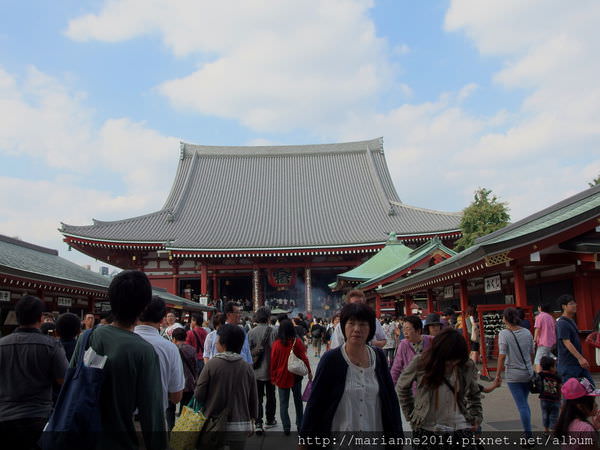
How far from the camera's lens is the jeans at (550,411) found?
5.51m

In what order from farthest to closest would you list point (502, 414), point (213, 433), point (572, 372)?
point (502, 414), point (572, 372), point (213, 433)

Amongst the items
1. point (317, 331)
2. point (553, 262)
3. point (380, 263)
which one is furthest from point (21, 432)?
point (380, 263)

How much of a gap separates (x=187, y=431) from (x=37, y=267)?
11.3 meters

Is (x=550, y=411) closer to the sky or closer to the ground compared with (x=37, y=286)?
closer to the ground

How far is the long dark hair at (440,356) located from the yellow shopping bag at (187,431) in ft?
5.82

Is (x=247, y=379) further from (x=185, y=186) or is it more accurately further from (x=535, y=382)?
(x=185, y=186)

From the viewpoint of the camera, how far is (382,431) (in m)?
3.21

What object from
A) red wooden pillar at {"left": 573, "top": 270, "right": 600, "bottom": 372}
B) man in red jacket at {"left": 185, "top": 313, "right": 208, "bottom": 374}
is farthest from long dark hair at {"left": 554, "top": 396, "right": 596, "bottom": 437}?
red wooden pillar at {"left": 573, "top": 270, "right": 600, "bottom": 372}

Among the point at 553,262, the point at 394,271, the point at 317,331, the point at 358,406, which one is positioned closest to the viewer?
the point at 358,406

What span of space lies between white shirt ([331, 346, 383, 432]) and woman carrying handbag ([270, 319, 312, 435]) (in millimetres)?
3467

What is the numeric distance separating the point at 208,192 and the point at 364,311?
32548 millimetres

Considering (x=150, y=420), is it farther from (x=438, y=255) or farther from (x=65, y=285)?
(x=438, y=255)

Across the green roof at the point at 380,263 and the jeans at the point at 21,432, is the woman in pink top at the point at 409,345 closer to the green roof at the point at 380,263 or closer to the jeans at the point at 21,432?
the jeans at the point at 21,432

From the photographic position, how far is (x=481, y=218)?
2697 cm
